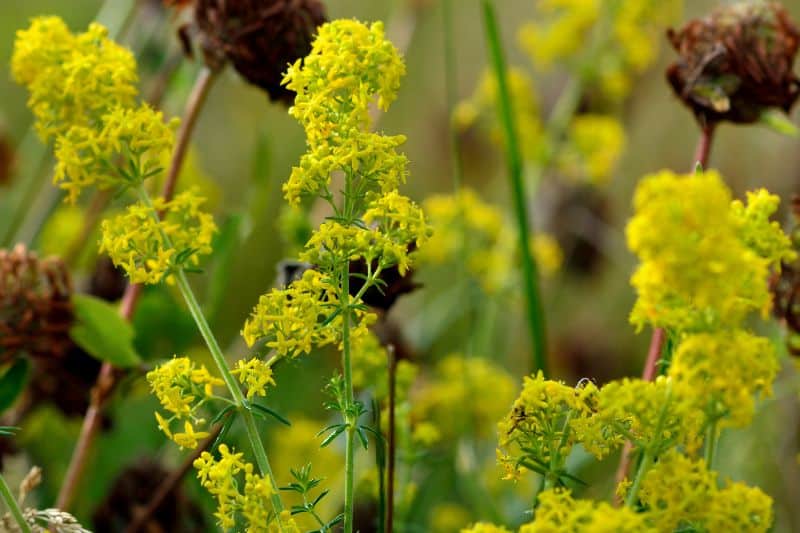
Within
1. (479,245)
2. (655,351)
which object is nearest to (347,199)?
(655,351)

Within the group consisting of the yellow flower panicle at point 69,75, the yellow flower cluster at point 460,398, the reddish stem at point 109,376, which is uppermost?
the yellow flower panicle at point 69,75

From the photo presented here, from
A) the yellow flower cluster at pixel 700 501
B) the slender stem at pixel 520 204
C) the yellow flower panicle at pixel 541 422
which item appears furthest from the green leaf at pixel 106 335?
the yellow flower cluster at pixel 700 501

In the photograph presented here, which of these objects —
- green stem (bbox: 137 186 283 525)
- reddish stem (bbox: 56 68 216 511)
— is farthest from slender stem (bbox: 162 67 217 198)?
green stem (bbox: 137 186 283 525)

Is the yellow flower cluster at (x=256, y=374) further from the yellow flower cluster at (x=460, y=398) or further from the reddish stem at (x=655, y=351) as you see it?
the yellow flower cluster at (x=460, y=398)

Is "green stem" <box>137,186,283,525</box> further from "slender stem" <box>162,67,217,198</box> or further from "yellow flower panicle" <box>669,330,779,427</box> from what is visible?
"slender stem" <box>162,67,217,198</box>

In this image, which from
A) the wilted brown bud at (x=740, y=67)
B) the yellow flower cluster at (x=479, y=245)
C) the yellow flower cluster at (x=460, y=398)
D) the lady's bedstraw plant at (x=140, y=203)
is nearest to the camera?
the lady's bedstraw plant at (x=140, y=203)

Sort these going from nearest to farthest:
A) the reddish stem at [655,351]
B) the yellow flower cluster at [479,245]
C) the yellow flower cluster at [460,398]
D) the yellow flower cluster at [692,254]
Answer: the yellow flower cluster at [692,254], the reddish stem at [655,351], the yellow flower cluster at [460,398], the yellow flower cluster at [479,245]

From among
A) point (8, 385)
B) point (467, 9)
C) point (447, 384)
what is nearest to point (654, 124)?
point (467, 9)
